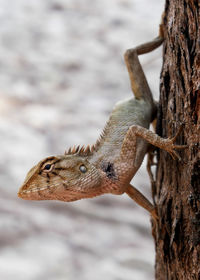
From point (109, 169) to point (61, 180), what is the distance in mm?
247

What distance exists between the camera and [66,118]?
15.3ft

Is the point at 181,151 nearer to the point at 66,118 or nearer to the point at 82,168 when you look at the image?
the point at 82,168

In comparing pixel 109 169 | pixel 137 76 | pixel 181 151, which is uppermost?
pixel 137 76

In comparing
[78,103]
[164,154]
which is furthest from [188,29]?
[78,103]

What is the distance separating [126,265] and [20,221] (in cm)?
112

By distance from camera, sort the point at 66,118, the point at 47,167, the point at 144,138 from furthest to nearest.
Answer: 1. the point at 66,118
2. the point at 47,167
3. the point at 144,138

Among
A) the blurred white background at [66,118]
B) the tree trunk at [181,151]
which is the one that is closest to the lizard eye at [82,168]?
the tree trunk at [181,151]

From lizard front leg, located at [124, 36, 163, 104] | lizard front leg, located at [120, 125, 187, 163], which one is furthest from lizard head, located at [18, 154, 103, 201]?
lizard front leg, located at [124, 36, 163, 104]

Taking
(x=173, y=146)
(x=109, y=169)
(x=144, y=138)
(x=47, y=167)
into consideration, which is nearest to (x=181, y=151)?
(x=173, y=146)

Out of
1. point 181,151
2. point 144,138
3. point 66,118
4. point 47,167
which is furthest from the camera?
point 66,118

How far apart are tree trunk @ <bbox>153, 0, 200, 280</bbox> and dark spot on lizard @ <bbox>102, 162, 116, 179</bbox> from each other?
0.83 ft

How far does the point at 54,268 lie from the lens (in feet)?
11.9

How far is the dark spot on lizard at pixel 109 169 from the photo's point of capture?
1.96m

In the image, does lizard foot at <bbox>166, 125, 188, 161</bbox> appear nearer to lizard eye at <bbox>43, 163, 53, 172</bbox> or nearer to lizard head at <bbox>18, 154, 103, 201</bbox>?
lizard head at <bbox>18, 154, 103, 201</bbox>
